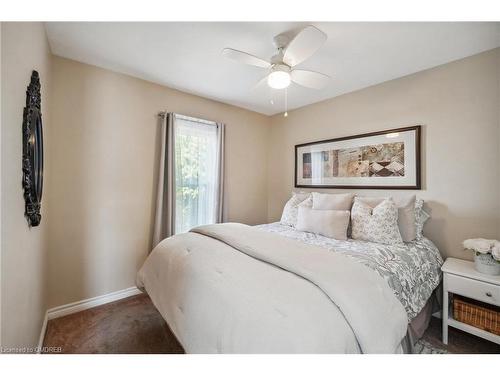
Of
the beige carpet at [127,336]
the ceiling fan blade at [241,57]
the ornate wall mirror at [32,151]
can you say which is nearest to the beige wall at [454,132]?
the beige carpet at [127,336]

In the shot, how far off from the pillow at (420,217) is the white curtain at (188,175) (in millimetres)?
2237

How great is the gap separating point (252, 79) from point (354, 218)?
6.08 ft

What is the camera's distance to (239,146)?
3.46 m

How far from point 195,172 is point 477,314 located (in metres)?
2.97

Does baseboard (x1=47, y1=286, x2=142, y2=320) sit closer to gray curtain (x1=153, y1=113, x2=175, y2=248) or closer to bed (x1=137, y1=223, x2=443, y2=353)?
gray curtain (x1=153, y1=113, x2=175, y2=248)

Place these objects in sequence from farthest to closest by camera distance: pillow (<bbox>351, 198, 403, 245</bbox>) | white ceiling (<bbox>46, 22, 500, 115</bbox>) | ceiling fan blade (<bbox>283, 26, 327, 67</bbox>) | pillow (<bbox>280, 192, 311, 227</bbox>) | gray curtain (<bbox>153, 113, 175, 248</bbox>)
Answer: pillow (<bbox>280, 192, 311, 227</bbox>) < gray curtain (<bbox>153, 113, 175, 248</bbox>) < pillow (<bbox>351, 198, 403, 245</bbox>) < white ceiling (<bbox>46, 22, 500, 115</bbox>) < ceiling fan blade (<bbox>283, 26, 327, 67</bbox>)

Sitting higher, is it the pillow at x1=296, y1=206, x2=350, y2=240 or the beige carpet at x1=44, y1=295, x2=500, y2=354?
the pillow at x1=296, y1=206, x2=350, y2=240

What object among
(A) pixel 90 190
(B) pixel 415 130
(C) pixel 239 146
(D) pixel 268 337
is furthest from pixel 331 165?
(A) pixel 90 190

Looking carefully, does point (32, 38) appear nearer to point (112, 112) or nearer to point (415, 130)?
point (112, 112)

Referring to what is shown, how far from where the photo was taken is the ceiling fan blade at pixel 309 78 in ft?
5.97

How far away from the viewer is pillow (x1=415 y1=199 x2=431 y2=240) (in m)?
2.07

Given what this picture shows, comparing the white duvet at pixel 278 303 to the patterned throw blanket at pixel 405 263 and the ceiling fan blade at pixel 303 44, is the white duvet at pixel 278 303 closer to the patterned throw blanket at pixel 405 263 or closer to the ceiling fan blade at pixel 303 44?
the patterned throw blanket at pixel 405 263

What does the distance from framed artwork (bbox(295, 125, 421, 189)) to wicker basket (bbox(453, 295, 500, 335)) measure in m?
1.06

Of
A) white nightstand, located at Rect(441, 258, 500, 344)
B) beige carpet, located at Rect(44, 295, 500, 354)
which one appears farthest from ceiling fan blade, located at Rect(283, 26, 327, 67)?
beige carpet, located at Rect(44, 295, 500, 354)
